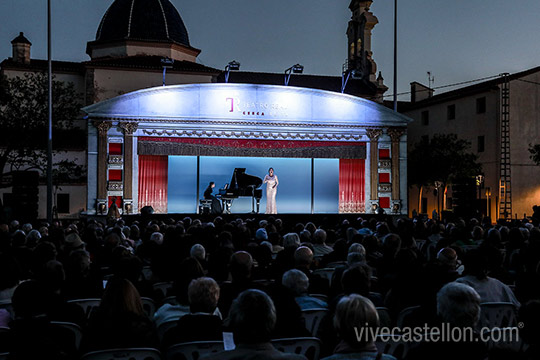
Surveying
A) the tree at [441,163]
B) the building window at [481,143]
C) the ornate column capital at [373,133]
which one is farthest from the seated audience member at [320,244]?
the building window at [481,143]

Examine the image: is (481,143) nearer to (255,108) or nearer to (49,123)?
(255,108)

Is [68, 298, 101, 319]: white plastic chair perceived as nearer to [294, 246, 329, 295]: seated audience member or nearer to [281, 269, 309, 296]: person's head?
[281, 269, 309, 296]: person's head

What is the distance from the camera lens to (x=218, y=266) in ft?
22.4

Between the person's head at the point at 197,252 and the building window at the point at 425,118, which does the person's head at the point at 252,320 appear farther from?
the building window at the point at 425,118

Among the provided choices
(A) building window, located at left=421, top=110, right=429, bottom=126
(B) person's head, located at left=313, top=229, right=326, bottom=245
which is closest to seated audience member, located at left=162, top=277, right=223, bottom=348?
(B) person's head, located at left=313, top=229, right=326, bottom=245

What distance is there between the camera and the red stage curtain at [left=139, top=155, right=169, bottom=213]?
2448cm

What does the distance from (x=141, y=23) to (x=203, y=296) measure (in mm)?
36557

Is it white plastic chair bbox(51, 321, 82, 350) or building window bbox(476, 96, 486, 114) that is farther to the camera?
building window bbox(476, 96, 486, 114)

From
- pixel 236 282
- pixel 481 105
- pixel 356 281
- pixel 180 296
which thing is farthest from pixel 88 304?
pixel 481 105

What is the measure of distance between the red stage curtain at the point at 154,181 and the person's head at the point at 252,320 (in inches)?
855

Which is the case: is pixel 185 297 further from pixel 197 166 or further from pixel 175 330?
pixel 197 166

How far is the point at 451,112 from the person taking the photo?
1505 inches

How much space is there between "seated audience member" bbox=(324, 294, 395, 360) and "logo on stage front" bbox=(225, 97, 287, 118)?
21.9 meters

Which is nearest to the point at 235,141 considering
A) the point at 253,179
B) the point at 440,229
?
the point at 253,179
